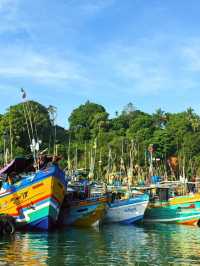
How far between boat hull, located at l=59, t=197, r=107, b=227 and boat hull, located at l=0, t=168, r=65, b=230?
3.96m

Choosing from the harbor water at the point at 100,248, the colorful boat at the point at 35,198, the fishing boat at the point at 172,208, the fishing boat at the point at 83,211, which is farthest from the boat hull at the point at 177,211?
the colorful boat at the point at 35,198

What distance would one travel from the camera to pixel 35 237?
29.0 meters

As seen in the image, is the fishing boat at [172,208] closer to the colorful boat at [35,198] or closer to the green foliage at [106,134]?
the colorful boat at [35,198]

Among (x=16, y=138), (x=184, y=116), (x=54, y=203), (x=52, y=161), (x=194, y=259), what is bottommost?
(x=194, y=259)

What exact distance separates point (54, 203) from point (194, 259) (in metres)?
13.0

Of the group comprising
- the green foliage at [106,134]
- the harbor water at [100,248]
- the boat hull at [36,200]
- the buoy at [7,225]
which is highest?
the green foliage at [106,134]

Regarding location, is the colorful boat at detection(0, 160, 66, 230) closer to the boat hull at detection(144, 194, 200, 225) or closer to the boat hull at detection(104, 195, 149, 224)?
the boat hull at detection(104, 195, 149, 224)

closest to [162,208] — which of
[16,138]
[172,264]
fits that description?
[172,264]

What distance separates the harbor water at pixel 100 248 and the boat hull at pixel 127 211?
557cm

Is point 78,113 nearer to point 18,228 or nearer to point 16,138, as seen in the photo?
point 16,138

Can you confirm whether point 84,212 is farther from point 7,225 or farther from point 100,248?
point 100,248

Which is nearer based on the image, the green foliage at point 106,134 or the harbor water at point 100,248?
the harbor water at point 100,248

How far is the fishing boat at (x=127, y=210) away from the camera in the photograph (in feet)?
130

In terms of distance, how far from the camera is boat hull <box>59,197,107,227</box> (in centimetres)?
3638
